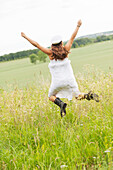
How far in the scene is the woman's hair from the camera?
3768mm

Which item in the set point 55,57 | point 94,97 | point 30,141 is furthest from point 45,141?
point 55,57

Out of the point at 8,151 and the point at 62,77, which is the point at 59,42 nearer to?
the point at 62,77

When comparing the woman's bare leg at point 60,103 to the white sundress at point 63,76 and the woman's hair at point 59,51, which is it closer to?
the white sundress at point 63,76

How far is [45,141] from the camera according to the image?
10.6 ft

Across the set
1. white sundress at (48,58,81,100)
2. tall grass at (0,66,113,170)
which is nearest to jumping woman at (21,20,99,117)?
white sundress at (48,58,81,100)

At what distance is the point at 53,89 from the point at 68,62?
0.52 metres

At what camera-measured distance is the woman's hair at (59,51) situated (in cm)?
377

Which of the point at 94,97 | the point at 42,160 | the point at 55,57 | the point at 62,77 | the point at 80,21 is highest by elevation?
the point at 80,21

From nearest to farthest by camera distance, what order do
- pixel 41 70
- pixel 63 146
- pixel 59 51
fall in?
pixel 63 146 < pixel 59 51 < pixel 41 70

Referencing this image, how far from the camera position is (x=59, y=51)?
12.4 feet

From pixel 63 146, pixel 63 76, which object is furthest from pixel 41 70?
pixel 63 146

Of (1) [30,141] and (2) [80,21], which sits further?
(2) [80,21]

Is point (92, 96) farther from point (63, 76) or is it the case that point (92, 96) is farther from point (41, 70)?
point (41, 70)

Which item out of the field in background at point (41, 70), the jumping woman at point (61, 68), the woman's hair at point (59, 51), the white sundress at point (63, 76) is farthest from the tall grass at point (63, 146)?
the field in background at point (41, 70)
